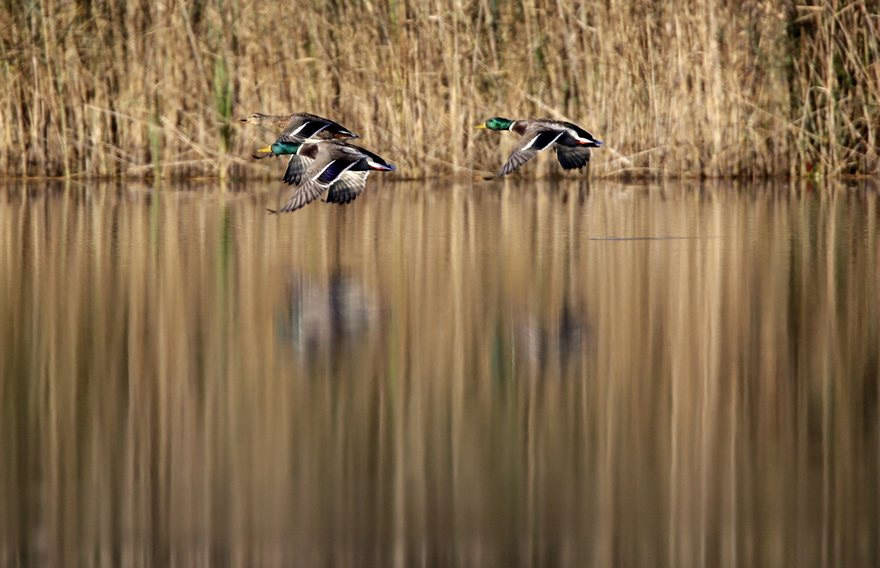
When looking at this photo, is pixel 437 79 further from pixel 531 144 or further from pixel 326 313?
pixel 326 313

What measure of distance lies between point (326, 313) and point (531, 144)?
269cm

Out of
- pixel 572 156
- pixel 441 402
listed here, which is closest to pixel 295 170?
pixel 572 156

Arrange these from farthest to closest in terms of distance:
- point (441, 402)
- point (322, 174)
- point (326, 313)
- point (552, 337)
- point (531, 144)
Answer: point (531, 144), point (322, 174), point (326, 313), point (552, 337), point (441, 402)

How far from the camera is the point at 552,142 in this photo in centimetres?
861

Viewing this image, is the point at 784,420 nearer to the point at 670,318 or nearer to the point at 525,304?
the point at 670,318

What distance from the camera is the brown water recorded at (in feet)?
10.1

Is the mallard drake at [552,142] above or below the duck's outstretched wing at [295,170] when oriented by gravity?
above

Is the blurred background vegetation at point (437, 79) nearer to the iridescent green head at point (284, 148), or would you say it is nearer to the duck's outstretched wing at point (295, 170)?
the iridescent green head at point (284, 148)

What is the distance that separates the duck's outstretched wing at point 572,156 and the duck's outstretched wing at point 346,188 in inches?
39.9

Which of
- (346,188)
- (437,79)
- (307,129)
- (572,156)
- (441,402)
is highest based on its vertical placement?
(437,79)

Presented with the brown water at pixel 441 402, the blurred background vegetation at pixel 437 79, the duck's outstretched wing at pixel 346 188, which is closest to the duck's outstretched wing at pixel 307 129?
the duck's outstretched wing at pixel 346 188

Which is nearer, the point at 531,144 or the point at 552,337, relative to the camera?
the point at 552,337

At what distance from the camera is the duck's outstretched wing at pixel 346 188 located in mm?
8398

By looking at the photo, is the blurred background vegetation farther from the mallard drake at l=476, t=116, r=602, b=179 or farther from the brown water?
the brown water
